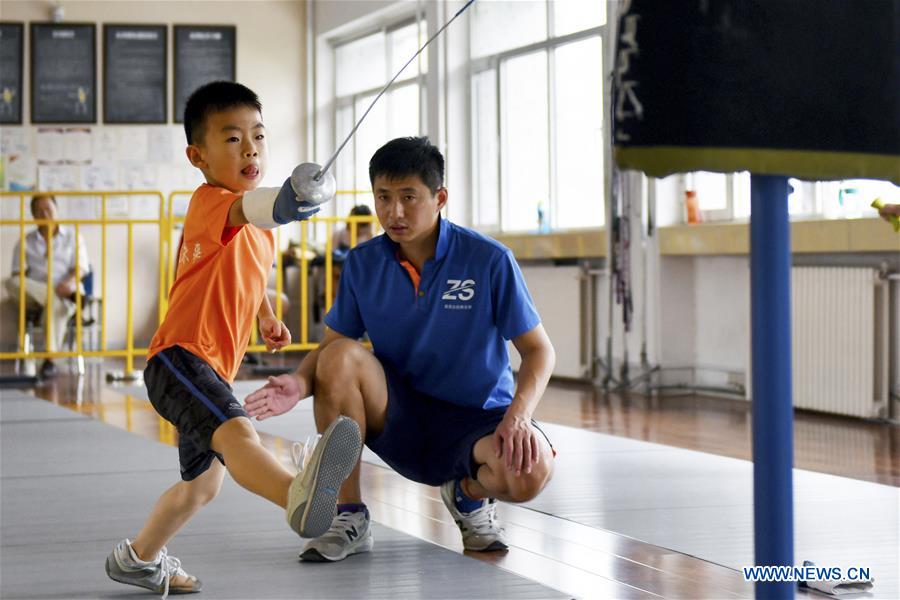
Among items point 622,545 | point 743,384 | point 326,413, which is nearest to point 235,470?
point 326,413

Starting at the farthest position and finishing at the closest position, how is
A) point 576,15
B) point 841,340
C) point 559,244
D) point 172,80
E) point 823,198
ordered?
point 172,80 < point 576,15 < point 559,244 < point 823,198 < point 841,340

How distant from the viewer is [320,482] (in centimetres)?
190

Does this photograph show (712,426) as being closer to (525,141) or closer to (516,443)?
(516,443)

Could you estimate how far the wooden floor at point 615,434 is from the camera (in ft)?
7.93

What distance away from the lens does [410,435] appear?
2.69m

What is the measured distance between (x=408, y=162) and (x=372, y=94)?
27.4 ft

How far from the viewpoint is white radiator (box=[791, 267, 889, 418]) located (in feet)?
17.4

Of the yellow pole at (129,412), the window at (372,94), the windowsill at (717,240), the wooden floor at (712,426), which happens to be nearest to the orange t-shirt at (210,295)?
the windowsill at (717,240)

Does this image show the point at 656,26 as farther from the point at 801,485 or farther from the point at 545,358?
the point at 801,485

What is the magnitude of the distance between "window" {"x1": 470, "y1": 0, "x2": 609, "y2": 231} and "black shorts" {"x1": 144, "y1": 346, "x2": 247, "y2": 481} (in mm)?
5417

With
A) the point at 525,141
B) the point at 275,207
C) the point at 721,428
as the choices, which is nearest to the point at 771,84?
the point at 275,207

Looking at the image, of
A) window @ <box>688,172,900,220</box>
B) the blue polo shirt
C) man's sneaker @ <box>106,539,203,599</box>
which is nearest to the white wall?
window @ <box>688,172,900,220</box>

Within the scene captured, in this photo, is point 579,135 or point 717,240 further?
point 579,135

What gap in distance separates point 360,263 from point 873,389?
10.8 feet
